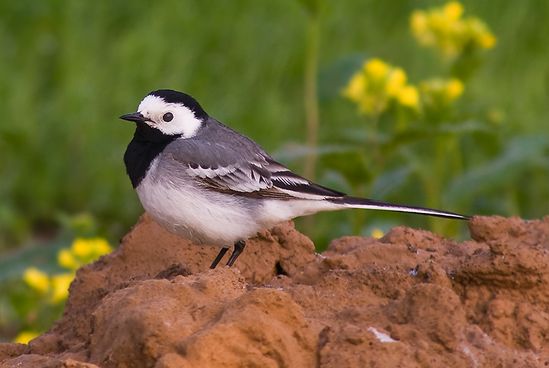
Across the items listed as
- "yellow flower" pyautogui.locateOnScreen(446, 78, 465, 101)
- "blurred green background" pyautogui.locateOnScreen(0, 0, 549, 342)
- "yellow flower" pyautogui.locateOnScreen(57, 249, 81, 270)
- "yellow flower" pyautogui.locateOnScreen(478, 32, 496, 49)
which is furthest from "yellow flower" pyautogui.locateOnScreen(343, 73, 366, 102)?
"yellow flower" pyautogui.locateOnScreen(57, 249, 81, 270)

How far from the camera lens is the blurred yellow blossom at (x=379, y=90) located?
888 centimetres

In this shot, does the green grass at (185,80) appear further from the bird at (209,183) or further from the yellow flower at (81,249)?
the bird at (209,183)

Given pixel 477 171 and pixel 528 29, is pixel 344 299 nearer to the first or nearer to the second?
pixel 477 171

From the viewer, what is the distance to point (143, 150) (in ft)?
21.2

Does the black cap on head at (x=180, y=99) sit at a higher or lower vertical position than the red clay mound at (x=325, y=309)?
higher

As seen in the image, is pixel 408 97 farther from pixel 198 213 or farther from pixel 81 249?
pixel 198 213

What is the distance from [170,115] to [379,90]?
2707 millimetres

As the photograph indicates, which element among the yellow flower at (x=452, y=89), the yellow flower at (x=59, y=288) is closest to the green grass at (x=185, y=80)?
the yellow flower at (x=452, y=89)

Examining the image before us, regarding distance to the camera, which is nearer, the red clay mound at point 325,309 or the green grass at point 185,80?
the red clay mound at point 325,309

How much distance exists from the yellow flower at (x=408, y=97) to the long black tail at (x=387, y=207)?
2.48 m

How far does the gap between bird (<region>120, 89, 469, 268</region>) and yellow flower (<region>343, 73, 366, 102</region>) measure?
8.08 feet

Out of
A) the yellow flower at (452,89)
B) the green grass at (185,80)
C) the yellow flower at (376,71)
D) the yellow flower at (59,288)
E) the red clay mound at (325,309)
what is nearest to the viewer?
A: the red clay mound at (325,309)

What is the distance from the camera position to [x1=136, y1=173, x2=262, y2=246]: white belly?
6039 mm

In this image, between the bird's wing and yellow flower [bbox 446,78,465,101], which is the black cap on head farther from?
yellow flower [bbox 446,78,465,101]
